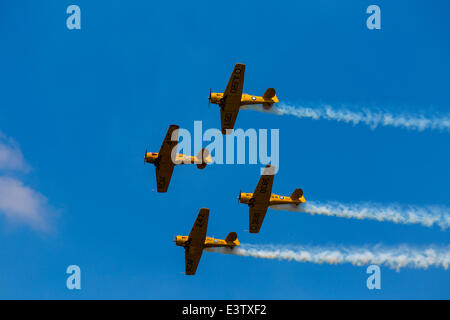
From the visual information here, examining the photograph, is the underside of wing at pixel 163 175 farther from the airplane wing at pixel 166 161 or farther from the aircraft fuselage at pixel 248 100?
the aircraft fuselage at pixel 248 100

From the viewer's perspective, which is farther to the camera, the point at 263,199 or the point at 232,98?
the point at 263,199

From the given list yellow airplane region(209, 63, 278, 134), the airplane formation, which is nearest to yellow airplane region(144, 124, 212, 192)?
the airplane formation

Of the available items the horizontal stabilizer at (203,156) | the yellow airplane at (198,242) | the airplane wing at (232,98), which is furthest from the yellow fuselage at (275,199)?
the airplane wing at (232,98)

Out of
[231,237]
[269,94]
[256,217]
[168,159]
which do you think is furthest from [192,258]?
[269,94]

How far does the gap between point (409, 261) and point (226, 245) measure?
1847cm

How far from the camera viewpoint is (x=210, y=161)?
213 ft

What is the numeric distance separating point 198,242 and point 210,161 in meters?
8.47

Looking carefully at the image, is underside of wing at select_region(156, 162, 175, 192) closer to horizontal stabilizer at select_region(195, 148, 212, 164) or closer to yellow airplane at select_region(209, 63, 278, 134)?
horizontal stabilizer at select_region(195, 148, 212, 164)

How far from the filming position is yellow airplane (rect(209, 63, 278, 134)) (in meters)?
62.3

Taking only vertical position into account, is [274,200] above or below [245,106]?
below

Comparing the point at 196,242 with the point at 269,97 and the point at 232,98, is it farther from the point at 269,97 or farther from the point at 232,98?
the point at 269,97
